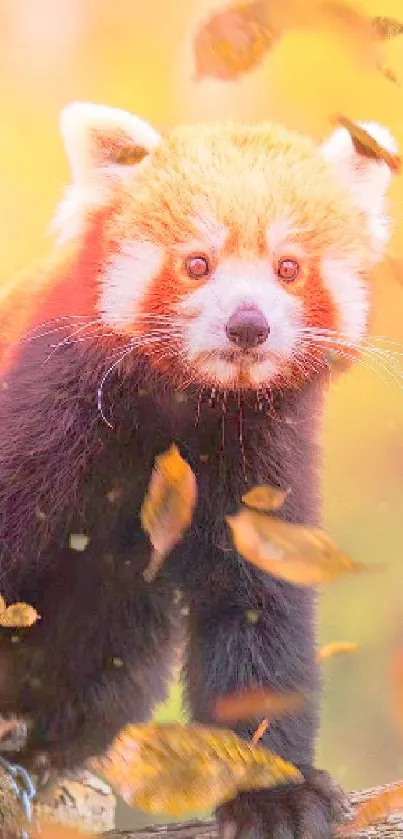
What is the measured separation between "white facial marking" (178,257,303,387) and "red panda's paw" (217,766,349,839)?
529 mm

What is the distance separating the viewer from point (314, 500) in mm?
1465

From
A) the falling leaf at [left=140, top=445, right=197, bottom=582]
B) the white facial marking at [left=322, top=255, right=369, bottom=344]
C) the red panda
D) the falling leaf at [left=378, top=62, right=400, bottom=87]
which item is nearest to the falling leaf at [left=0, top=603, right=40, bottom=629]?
the red panda

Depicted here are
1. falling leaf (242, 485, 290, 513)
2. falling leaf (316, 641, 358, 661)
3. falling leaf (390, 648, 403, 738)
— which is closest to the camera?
falling leaf (242, 485, 290, 513)

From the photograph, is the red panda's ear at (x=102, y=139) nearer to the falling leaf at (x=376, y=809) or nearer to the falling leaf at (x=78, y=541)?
the falling leaf at (x=78, y=541)

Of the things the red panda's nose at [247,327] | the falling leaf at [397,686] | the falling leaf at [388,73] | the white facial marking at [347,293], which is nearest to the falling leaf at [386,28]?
the falling leaf at [388,73]

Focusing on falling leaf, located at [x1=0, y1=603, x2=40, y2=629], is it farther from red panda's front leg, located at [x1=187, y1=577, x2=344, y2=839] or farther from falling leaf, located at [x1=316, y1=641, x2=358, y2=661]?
falling leaf, located at [x1=316, y1=641, x2=358, y2=661]

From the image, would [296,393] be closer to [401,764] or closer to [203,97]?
[203,97]

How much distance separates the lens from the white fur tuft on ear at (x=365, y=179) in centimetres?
135

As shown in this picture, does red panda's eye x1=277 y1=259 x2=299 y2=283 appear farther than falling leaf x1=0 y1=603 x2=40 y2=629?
No

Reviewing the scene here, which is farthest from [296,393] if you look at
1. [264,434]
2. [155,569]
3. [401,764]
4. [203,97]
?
[401,764]

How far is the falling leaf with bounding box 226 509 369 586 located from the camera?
1344 mm

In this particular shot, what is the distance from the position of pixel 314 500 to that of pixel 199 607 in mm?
215

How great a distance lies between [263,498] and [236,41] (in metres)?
0.57

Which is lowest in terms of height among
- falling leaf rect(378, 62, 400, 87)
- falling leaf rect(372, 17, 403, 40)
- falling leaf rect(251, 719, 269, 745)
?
falling leaf rect(251, 719, 269, 745)
